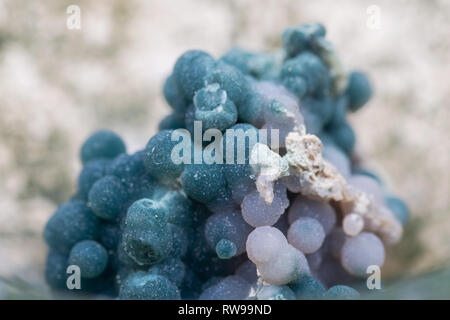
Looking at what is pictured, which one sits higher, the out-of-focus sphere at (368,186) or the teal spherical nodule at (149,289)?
the out-of-focus sphere at (368,186)

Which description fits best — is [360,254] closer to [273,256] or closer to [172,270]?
[273,256]

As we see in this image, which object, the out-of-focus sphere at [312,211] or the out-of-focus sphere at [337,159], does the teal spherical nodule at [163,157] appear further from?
the out-of-focus sphere at [337,159]

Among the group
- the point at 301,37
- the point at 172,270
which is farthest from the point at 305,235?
the point at 301,37

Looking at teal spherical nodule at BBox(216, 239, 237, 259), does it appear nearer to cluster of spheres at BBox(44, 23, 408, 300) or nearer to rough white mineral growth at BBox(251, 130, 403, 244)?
cluster of spheres at BBox(44, 23, 408, 300)

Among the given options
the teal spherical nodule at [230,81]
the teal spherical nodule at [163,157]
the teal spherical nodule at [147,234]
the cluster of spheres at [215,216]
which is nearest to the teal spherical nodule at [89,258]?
the cluster of spheres at [215,216]

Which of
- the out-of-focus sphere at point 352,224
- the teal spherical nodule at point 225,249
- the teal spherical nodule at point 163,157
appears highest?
the teal spherical nodule at point 163,157

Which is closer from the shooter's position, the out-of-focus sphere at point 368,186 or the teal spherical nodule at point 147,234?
the teal spherical nodule at point 147,234

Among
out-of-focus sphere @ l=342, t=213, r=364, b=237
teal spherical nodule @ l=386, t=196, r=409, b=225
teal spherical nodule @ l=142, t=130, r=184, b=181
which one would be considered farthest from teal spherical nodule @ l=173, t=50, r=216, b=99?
teal spherical nodule @ l=386, t=196, r=409, b=225
